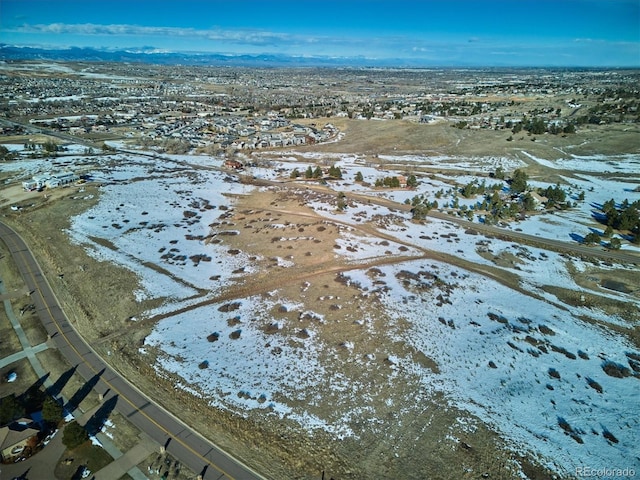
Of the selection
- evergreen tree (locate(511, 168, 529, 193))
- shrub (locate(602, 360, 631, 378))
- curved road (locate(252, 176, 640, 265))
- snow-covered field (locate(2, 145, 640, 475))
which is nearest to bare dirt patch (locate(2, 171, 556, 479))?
snow-covered field (locate(2, 145, 640, 475))

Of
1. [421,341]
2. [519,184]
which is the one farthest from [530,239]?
[421,341]

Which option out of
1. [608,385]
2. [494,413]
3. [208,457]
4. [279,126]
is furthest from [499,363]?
[279,126]

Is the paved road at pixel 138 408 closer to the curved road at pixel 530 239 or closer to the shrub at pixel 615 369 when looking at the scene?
the shrub at pixel 615 369

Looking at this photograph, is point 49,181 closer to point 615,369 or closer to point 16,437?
point 16,437

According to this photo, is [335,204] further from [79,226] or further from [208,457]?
[208,457]

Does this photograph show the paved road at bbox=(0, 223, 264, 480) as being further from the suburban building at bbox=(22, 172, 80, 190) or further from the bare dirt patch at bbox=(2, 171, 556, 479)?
the suburban building at bbox=(22, 172, 80, 190)
